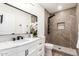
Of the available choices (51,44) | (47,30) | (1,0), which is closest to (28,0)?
(1,0)

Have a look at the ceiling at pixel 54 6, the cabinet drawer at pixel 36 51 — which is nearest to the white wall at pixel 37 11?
the ceiling at pixel 54 6

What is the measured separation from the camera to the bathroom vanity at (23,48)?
888mm

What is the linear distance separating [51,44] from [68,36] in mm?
218

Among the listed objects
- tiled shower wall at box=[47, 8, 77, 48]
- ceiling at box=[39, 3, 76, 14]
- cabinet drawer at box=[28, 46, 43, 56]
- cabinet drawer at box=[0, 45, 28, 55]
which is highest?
ceiling at box=[39, 3, 76, 14]

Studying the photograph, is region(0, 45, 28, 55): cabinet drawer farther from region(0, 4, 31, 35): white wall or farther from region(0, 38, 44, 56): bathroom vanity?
region(0, 4, 31, 35): white wall

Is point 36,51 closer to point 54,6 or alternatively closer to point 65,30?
point 65,30

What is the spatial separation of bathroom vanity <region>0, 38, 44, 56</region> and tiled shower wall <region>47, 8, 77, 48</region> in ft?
0.53

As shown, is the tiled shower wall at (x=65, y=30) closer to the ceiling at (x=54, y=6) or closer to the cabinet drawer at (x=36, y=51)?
the ceiling at (x=54, y=6)

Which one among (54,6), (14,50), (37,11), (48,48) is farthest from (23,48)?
(54,6)

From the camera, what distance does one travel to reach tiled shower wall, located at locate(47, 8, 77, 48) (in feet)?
3.25

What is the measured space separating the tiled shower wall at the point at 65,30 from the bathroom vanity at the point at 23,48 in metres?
0.16

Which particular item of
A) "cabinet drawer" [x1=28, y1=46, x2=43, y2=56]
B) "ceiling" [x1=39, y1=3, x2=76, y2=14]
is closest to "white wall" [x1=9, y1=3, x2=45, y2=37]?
"ceiling" [x1=39, y1=3, x2=76, y2=14]

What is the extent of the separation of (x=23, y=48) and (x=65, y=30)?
0.53m

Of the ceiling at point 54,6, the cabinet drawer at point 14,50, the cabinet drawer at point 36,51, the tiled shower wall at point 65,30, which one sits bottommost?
the cabinet drawer at point 36,51
